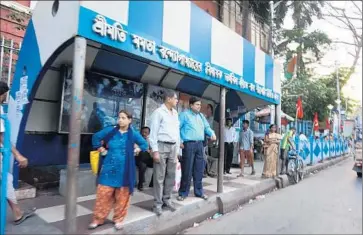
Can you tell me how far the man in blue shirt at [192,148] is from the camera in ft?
17.7

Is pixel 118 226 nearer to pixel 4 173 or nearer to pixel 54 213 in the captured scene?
pixel 54 213

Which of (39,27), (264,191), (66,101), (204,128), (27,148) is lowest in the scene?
(264,191)

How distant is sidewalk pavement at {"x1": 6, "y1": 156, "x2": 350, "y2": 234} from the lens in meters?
3.91

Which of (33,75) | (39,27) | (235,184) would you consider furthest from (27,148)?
(235,184)

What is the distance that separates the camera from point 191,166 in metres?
5.41

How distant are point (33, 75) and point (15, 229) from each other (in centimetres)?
196

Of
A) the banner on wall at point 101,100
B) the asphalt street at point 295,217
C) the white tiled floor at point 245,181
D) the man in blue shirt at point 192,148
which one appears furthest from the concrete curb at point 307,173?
the banner on wall at point 101,100

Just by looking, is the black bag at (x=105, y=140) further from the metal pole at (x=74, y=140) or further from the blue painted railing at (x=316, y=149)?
the blue painted railing at (x=316, y=149)

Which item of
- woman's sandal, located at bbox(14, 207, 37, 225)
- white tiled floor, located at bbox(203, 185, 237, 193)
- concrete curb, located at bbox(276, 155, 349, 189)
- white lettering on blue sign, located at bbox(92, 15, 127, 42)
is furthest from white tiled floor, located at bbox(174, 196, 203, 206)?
concrete curb, located at bbox(276, 155, 349, 189)

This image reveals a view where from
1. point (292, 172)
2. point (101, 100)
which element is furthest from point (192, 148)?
point (292, 172)

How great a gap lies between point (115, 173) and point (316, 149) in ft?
40.6

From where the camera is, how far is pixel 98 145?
13.2ft

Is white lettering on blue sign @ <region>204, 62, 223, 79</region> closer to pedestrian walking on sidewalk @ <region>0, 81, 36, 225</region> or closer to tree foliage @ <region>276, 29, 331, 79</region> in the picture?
pedestrian walking on sidewalk @ <region>0, 81, 36, 225</region>

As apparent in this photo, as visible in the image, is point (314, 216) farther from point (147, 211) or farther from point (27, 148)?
point (27, 148)
